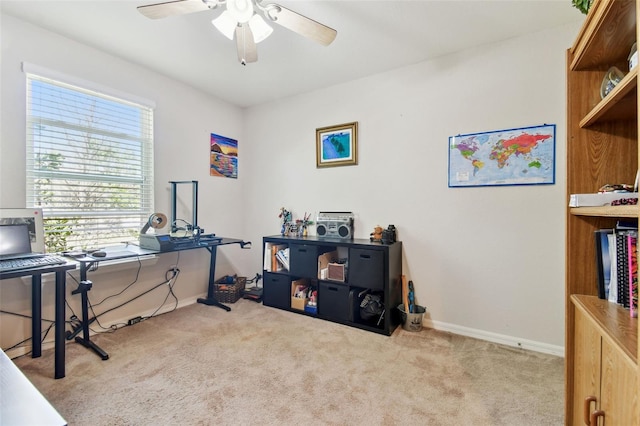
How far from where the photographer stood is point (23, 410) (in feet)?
2.03

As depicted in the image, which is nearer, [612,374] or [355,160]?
[612,374]

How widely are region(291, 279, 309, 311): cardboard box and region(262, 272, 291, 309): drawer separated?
4 cm

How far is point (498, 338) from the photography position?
2246 mm

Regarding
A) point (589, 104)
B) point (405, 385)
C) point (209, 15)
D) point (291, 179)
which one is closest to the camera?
point (589, 104)

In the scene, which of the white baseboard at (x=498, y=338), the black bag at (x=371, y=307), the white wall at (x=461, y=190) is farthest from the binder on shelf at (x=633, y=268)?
the black bag at (x=371, y=307)

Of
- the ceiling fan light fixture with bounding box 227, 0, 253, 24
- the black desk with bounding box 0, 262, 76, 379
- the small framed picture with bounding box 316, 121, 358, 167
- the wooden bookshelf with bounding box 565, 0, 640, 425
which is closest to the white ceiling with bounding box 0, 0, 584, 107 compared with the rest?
the ceiling fan light fixture with bounding box 227, 0, 253, 24

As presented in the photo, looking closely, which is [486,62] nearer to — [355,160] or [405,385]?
[355,160]

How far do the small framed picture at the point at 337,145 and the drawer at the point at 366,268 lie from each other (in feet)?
3.19

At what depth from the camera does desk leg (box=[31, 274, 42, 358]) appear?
74.3 inches

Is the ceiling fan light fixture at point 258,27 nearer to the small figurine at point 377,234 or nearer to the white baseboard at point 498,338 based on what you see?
the small figurine at point 377,234

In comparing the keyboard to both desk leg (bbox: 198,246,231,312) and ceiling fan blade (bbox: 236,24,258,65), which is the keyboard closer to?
desk leg (bbox: 198,246,231,312)

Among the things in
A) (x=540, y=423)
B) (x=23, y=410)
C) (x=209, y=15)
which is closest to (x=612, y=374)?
(x=540, y=423)

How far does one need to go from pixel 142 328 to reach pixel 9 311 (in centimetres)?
85

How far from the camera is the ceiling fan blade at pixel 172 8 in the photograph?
150 cm
